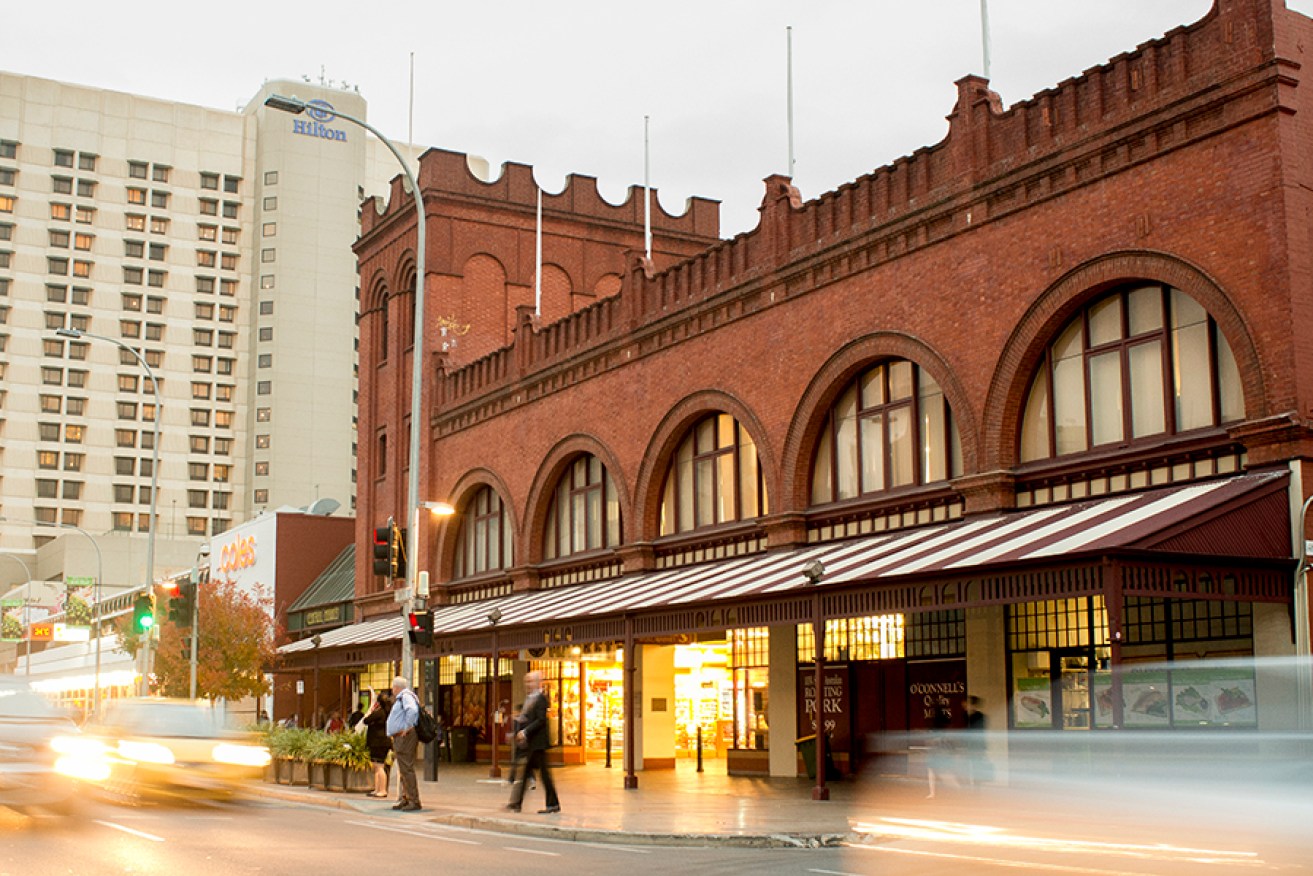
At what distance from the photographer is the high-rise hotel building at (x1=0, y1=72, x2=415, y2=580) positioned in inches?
4183

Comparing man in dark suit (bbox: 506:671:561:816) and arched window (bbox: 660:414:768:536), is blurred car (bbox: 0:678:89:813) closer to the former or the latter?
man in dark suit (bbox: 506:671:561:816)

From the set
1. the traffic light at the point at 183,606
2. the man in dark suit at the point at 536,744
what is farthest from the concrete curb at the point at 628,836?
the traffic light at the point at 183,606

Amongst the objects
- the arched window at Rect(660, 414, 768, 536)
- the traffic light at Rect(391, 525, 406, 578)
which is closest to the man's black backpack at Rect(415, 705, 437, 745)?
the traffic light at Rect(391, 525, 406, 578)

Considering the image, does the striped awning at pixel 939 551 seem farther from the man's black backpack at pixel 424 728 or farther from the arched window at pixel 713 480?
the man's black backpack at pixel 424 728

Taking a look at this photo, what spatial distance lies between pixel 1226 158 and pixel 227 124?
102 m

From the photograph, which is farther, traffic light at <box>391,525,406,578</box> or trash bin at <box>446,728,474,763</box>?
trash bin at <box>446,728,474,763</box>

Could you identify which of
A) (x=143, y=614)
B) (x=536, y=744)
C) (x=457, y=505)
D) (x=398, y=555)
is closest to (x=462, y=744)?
(x=457, y=505)

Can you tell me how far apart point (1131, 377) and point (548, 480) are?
18102 millimetres

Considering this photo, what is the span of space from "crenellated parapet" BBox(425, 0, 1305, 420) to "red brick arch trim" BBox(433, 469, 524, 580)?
5527 millimetres

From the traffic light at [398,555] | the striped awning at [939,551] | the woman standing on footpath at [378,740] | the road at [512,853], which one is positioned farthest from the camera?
the traffic light at [398,555]

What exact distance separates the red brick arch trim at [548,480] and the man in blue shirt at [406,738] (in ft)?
39.2

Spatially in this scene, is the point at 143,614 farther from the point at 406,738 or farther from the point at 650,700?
the point at 406,738

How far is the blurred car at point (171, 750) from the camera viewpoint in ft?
67.6

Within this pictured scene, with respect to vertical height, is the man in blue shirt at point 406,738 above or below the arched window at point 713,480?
below
